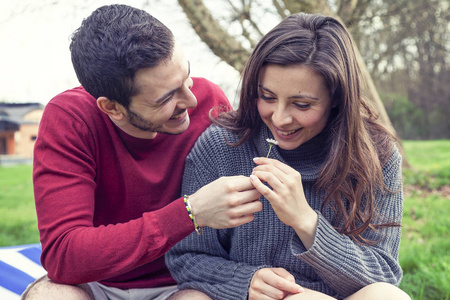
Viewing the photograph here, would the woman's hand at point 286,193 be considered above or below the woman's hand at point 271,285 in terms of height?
above

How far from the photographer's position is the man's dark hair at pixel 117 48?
181 cm

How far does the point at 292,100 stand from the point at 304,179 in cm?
35

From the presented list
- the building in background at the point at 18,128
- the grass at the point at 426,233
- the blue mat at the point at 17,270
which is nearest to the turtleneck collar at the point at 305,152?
the grass at the point at 426,233

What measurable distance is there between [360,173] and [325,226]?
0.95ft

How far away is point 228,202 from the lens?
5.07 feet

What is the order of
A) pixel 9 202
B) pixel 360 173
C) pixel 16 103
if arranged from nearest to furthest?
pixel 360 173
pixel 9 202
pixel 16 103

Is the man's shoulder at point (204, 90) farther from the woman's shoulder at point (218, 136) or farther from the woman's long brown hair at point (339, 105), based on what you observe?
the woman's long brown hair at point (339, 105)

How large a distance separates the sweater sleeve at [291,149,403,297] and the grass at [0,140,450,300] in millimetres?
1029

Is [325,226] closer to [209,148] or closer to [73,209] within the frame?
[209,148]

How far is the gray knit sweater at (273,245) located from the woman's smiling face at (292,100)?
147 mm

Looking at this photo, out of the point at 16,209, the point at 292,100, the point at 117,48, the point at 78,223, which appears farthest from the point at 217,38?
the point at 78,223

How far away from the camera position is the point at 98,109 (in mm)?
1966

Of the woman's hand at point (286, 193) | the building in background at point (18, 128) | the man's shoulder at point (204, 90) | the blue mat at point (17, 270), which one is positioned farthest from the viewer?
the building in background at point (18, 128)

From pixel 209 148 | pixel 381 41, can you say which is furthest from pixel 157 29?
pixel 381 41
